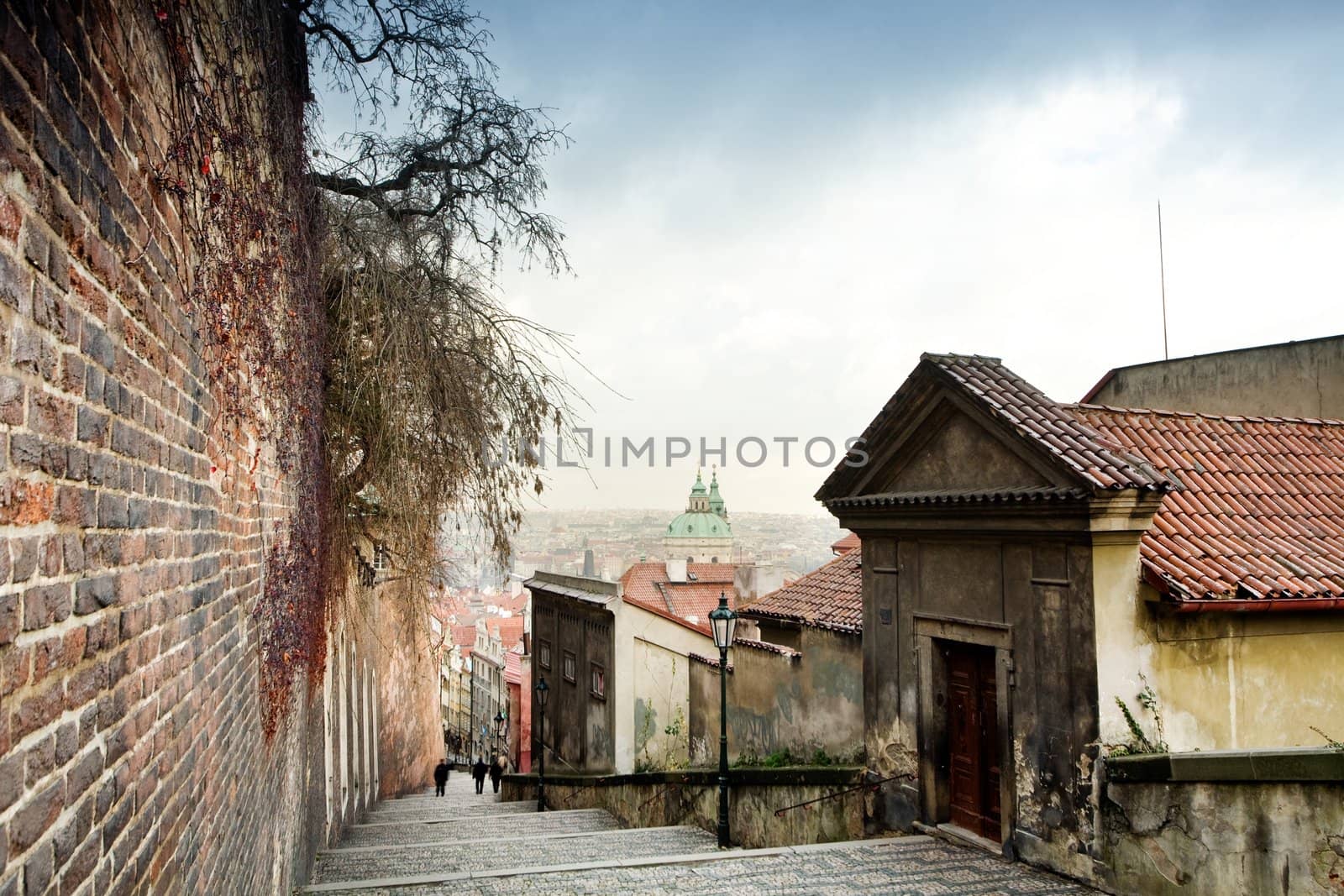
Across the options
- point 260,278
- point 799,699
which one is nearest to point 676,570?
point 799,699

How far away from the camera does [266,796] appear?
5.88m

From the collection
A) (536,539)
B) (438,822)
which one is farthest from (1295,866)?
(438,822)

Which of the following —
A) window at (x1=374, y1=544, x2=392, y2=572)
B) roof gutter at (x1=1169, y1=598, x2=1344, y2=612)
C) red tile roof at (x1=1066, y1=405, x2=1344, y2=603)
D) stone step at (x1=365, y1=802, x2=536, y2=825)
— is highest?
red tile roof at (x1=1066, y1=405, x2=1344, y2=603)

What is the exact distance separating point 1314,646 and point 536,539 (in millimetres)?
7350

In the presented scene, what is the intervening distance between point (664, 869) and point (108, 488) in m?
7.82

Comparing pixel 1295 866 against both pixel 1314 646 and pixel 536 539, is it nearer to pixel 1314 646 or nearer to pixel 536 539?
pixel 1314 646

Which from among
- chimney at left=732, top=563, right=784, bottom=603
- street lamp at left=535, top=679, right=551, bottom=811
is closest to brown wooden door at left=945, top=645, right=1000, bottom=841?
street lamp at left=535, top=679, right=551, bottom=811

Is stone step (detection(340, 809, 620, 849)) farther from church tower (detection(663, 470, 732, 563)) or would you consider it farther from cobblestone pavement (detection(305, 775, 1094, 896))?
church tower (detection(663, 470, 732, 563))

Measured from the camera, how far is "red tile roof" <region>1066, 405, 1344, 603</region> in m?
8.53

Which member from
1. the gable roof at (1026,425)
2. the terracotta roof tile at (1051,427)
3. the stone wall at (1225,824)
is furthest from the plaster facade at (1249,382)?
the stone wall at (1225,824)

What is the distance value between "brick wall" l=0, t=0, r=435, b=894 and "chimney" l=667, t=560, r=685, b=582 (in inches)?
1593

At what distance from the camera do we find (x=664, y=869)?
9008 millimetres

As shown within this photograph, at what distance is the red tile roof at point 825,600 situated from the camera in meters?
13.6

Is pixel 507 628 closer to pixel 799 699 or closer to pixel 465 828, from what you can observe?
pixel 465 828
